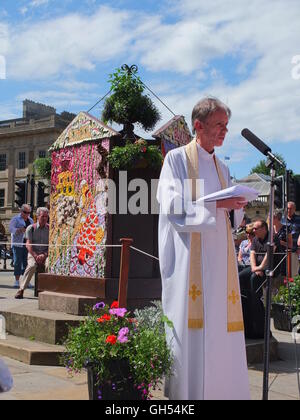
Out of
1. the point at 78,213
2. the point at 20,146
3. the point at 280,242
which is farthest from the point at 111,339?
the point at 20,146

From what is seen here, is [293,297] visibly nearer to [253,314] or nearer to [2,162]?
[253,314]

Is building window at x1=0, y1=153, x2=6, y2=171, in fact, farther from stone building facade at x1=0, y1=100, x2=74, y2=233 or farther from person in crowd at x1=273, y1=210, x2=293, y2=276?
person in crowd at x1=273, y1=210, x2=293, y2=276

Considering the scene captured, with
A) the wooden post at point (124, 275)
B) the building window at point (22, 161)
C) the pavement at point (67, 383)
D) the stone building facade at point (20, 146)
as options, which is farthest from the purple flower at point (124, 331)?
the building window at point (22, 161)

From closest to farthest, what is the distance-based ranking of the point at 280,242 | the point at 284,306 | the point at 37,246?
the point at 284,306 → the point at 280,242 → the point at 37,246

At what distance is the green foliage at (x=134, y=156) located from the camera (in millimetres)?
6332

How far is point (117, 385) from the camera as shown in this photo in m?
3.56

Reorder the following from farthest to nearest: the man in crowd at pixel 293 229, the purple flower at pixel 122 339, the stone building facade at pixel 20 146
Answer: the stone building facade at pixel 20 146
the man in crowd at pixel 293 229
the purple flower at pixel 122 339

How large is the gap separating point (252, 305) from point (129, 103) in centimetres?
281

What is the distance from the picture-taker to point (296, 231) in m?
10.7

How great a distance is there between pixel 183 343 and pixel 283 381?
2.19 m

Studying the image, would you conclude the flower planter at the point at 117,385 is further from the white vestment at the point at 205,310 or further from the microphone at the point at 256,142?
the microphone at the point at 256,142

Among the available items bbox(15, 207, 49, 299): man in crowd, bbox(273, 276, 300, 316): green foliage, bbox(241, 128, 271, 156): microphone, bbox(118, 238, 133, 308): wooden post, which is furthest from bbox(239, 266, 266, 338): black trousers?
bbox(15, 207, 49, 299): man in crowd

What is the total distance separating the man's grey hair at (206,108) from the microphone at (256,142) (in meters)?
0.39
